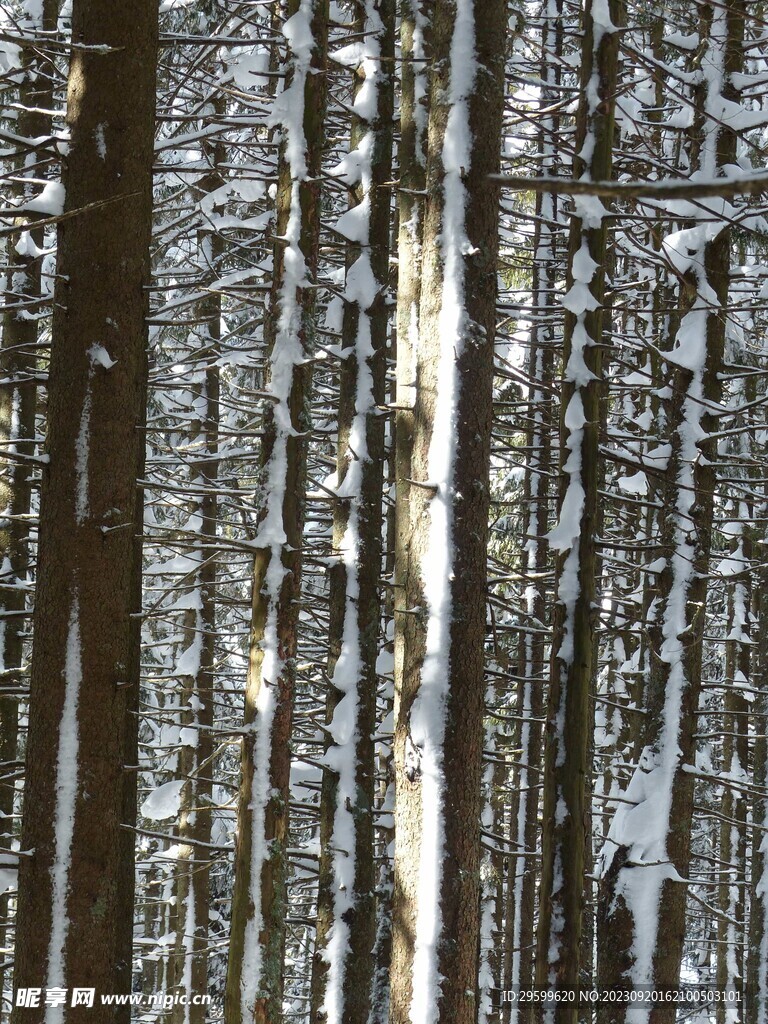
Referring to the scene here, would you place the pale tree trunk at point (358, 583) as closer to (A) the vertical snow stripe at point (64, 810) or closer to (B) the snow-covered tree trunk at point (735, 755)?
(A) the vertical snow stripe at point (64, 810)

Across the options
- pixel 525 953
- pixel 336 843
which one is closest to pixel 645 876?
pixel 336 843

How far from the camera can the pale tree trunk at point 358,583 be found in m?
8.49

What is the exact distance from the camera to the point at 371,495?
9250 mm

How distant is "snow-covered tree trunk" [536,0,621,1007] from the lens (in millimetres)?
8055

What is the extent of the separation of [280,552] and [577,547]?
270 centimetres

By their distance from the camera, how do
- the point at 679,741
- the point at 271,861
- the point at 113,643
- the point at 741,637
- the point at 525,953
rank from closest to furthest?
the point at 113,643 → the point at 271,861 → the point at 679,741 → the point at 525,953 → the point at 741,637

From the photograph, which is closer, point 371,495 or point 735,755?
point 371,495

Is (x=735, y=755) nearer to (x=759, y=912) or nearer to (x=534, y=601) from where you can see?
(x=759, y=912)

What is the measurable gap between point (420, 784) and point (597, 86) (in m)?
6.48

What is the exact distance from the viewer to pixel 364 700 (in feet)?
29.3

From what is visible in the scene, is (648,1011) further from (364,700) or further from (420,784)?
(420,784)

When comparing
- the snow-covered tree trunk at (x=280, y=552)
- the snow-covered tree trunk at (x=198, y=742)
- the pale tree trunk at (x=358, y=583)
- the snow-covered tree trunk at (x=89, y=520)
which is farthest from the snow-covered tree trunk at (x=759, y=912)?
the snow-covered tree trunk at (x=89, y=520)

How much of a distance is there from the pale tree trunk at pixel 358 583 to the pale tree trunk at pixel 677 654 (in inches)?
83.4

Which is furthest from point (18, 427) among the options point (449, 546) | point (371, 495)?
point (449, 546)
